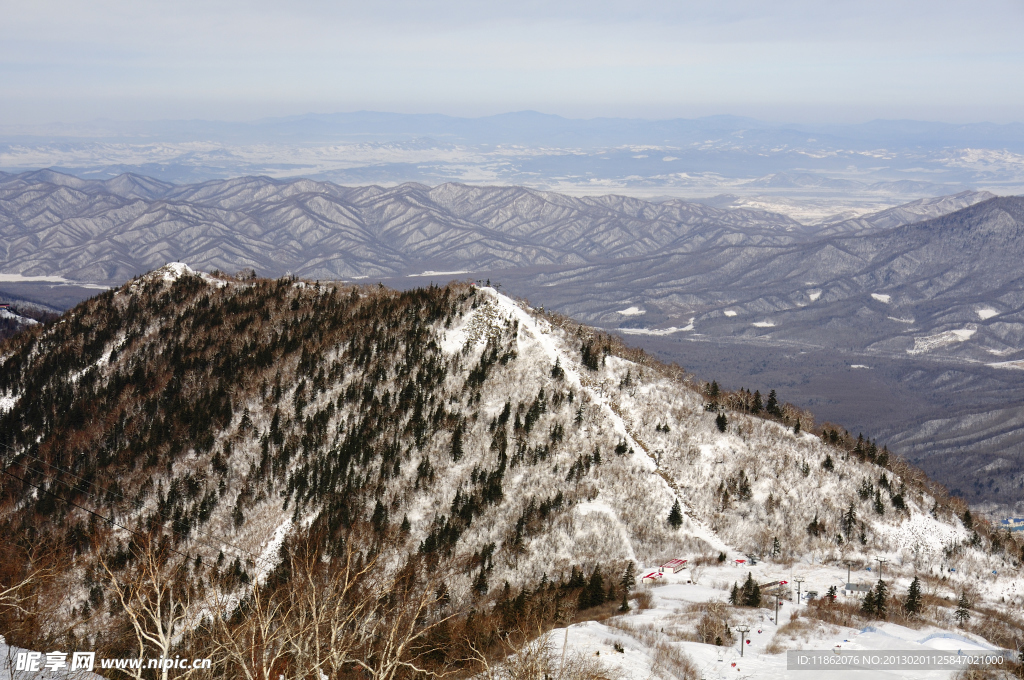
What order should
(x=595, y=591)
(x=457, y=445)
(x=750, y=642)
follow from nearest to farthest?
(x=750, y=642)
(x=595, y=591)
(x=457, y=445)

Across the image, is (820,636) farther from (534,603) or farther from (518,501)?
(518,501)

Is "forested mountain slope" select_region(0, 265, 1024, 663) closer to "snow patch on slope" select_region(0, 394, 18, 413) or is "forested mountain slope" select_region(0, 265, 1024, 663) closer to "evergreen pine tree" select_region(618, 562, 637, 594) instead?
"snow patch on slope" select_region(0, 394, 18, 413)

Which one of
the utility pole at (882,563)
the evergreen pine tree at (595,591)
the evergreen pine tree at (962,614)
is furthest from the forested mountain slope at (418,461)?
the evergreen pine tree at (962,614)

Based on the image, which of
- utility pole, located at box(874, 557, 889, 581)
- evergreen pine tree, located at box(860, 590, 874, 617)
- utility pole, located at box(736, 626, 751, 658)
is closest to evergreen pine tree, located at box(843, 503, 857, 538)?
utility pole, located at box(874, 557, 889, 581)

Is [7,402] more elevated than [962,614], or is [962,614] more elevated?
[962,614]

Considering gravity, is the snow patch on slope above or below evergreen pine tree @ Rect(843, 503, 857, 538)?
below

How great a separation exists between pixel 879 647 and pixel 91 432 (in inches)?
4846

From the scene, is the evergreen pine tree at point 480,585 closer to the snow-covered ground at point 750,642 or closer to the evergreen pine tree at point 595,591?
the evergreen pine tree at point 595,591

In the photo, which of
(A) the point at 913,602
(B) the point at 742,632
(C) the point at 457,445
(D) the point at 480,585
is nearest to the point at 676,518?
(D) the point at 480,585

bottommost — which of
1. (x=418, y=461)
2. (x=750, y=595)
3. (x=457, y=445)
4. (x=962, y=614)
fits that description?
(x=418, y=461)

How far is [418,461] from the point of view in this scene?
109688 mm

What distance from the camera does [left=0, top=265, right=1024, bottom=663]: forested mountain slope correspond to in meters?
96.9

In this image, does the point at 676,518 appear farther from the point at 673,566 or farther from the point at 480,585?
the point at 480,585

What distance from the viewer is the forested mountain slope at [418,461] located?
318 feet
